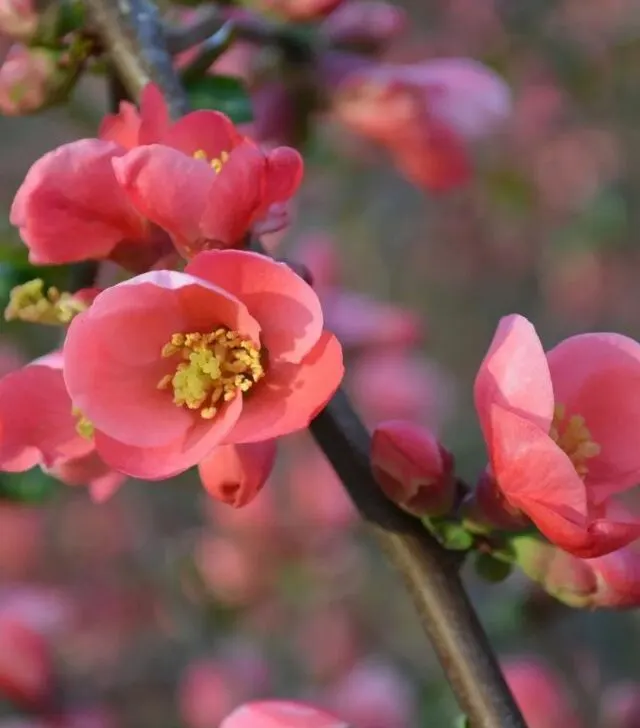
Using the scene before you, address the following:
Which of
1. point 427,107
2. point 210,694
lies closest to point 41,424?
point 427,107

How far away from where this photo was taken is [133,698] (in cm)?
153

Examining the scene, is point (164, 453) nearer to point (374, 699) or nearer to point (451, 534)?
point (451, 534)

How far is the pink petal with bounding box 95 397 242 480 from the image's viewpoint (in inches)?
19.1

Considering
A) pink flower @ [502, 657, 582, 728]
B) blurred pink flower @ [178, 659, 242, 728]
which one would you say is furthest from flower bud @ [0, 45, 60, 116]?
blurred pink flower @ [178, 659, 242, 728]

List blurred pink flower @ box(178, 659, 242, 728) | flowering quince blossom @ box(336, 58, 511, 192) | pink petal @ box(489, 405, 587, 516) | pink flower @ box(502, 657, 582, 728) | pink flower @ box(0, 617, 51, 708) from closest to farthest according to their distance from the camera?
pink petal @ box(489, 405, 587, 516) → flowering quince blossom @ box(336, 58, 511, 192) → pink flower @ box(0, 617, 51, 708) → pink flower @ box(502, 657, 582, 728) → blurred pink flower @ box(178, 659, 242, 728)

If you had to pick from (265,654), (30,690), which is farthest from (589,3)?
(30,690)

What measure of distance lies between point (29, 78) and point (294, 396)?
32 centimetres

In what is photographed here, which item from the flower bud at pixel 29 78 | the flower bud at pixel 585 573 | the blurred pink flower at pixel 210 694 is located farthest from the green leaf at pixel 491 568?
the blurred pink flower at pixel 210 694

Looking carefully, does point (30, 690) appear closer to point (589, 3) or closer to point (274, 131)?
point (274, 131)

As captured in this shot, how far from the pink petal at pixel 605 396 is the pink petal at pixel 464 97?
400 millimetres

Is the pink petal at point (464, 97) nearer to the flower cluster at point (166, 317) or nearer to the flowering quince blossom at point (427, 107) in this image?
the flowering quince blossom at point (427, 107)

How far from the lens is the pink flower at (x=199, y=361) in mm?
479

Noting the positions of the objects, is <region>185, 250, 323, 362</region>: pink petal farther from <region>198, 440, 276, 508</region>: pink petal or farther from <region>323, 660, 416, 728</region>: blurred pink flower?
<region>323, 660, 416, 728</region>: blurred pink flower

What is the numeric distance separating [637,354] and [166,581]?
127 cm
